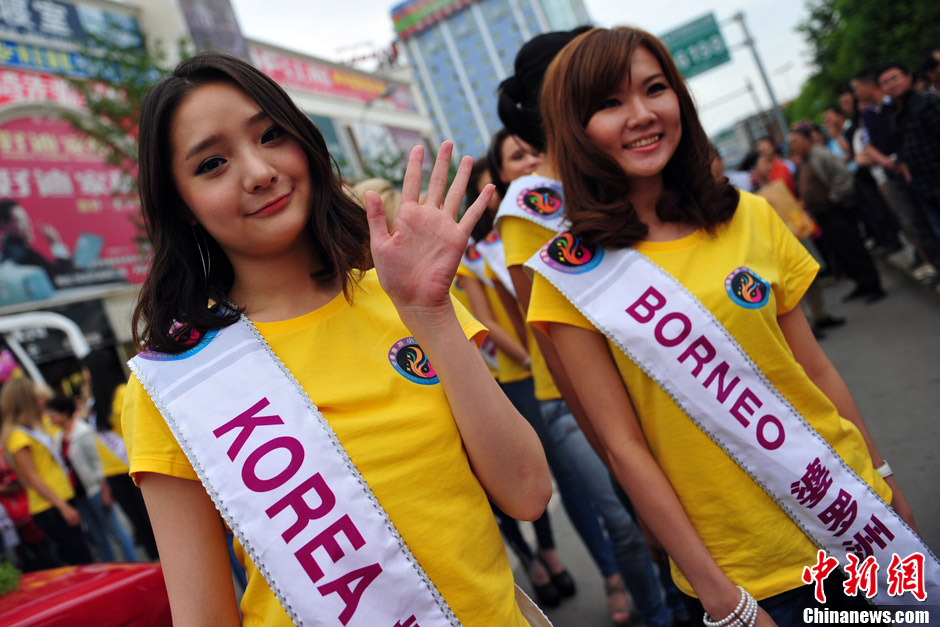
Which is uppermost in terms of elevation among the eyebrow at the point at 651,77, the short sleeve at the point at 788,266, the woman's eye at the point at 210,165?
the woman's eye at the point at 210,165

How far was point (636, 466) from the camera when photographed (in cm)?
156

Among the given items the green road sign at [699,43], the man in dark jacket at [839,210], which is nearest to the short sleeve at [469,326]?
the man in dark jacket at [839,210]

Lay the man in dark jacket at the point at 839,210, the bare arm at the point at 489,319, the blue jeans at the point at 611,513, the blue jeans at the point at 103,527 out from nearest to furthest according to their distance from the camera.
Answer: the blue jeans at the point at 611,513 → the bare arm at the point at 489,319 → the blue jeans at the point at 103,527 → the man in dark jacket at the point at 839,210

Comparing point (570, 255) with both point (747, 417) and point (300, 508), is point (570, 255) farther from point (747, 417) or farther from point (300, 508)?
point (300, 508)

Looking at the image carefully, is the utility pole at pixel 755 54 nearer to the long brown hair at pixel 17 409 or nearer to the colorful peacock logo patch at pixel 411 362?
the long brown hair at pixel 17 409

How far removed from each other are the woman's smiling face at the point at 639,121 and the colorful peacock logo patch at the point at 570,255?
0.22 metres

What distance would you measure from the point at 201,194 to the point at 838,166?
22.5 feet

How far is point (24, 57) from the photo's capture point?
12398 mm

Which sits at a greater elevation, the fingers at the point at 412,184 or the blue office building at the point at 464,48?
the blue office building at the point at 464,48

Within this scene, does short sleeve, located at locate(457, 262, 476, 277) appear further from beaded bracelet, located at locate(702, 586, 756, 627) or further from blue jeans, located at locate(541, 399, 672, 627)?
beaded bracelet, located at locate(702, 586, 756, 627)

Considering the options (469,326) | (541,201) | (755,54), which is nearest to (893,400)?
(541,201)

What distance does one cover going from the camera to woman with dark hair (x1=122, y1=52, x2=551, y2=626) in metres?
1.17

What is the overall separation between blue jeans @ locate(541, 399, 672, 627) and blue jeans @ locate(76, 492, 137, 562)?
4.62m

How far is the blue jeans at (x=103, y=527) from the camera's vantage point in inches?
227
